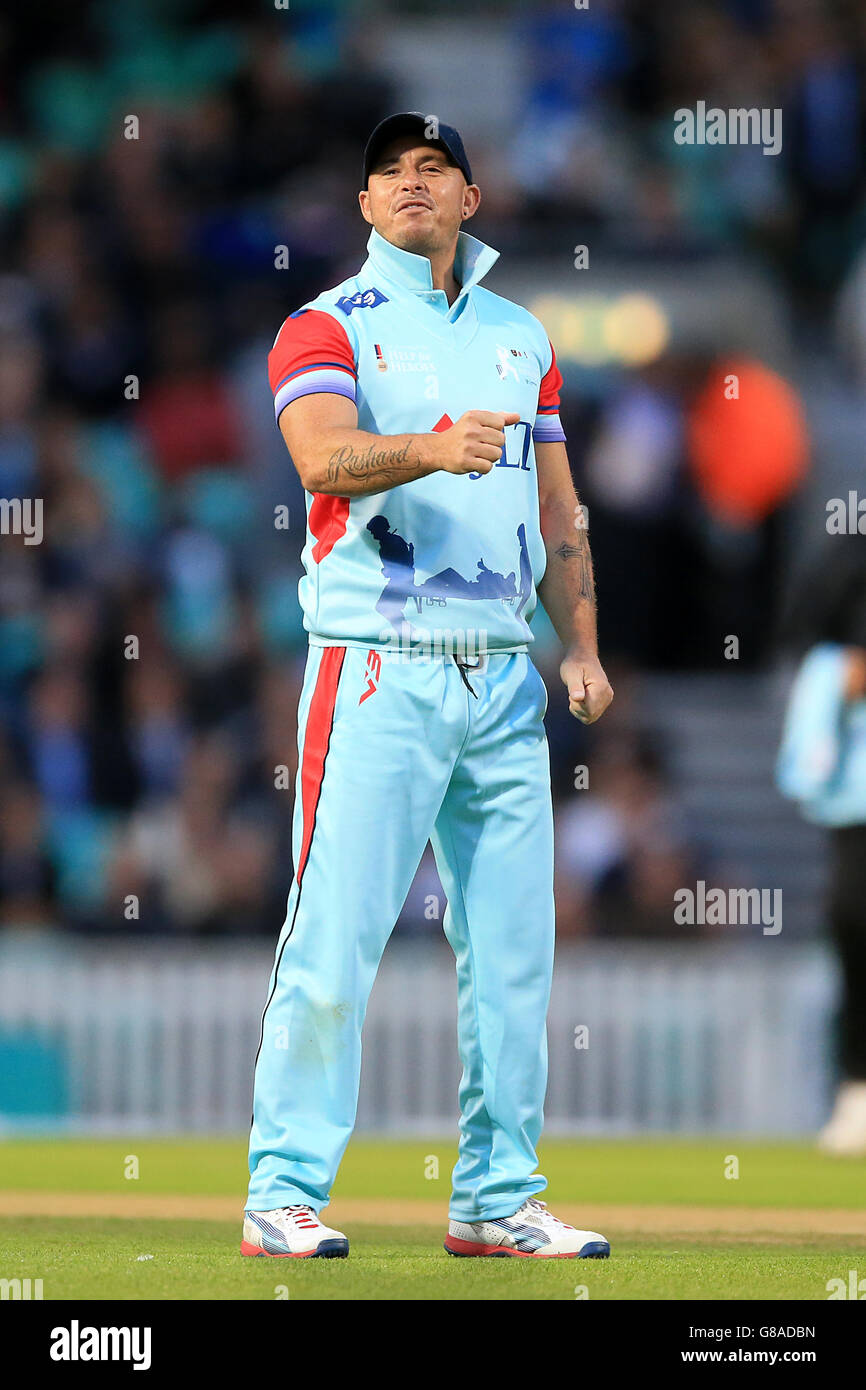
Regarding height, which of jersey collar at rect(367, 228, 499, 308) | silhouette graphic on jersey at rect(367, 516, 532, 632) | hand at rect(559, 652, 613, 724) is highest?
jersey collar at rect(367, 228, 499, 308)

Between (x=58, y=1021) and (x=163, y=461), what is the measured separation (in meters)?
4.06

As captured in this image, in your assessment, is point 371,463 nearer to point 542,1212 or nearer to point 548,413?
point 548,413

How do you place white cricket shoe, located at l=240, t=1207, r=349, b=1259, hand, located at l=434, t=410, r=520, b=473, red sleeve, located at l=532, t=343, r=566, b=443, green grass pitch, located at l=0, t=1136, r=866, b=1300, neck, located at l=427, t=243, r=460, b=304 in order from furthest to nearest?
red sleeve, located at l=532, t=343, r=566, b=443
neck, located at l=427, t=243, r=460, b=304
white cricket shoe, located at l=240, t=1207, r=349, b=1259
hand, located at l=434, t=410, r=520, b=473
green grass pitch, located at l=0, t=1136, r=866, b=1300

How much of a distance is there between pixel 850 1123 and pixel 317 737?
193 inches

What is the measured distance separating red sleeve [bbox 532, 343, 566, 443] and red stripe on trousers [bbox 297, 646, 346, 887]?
2.52 ft

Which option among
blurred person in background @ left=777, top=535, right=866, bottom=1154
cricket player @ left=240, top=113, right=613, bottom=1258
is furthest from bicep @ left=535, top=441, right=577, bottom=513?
blurred person in background @ left=777, top=535, right=866, bottom=1154

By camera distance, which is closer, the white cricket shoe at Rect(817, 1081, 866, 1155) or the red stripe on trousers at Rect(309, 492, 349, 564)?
the red stripe on trousers at Rect(309, 492, 349, 564)

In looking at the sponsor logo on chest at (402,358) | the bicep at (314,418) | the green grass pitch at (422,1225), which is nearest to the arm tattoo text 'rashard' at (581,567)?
the sponsor logo on chest at (402,358)

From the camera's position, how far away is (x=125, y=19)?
1583 cm

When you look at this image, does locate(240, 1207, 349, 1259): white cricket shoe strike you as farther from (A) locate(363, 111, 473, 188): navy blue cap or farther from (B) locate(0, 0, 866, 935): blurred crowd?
(B) locate(0, 0, 866, 935): blurred crowd

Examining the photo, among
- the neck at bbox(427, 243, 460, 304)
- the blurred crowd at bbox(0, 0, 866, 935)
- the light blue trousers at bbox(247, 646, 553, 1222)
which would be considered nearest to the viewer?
the light blue trousers at bbox(247, 646, 553, 1222)

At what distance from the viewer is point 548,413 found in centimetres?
516

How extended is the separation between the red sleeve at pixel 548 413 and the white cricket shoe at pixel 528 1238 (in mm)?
1742

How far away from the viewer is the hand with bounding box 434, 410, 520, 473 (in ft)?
14.3
